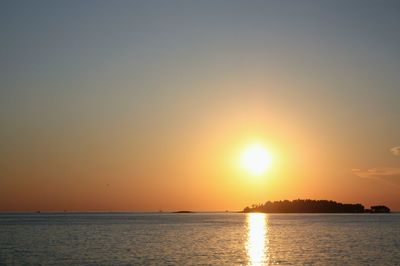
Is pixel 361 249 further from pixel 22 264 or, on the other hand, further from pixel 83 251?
pixel 22 264

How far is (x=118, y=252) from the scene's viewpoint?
86812mm

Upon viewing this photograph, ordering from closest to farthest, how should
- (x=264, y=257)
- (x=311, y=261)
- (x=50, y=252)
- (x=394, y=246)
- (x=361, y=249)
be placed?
(x=311, y=261), (x=264, y=257), (x=50, y=252), (x=361, y=249), (x=394, y=246)

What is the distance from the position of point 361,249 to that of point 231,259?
94.7 ft

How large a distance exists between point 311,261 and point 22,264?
134 feet

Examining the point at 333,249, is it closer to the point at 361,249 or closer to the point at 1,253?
the point at 361,249

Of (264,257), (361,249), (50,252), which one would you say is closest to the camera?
(264,257)

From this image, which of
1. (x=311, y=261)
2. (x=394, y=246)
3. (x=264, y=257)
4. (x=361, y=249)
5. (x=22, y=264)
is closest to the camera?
(x=22, y=264)

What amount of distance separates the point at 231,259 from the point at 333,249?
82.0ft

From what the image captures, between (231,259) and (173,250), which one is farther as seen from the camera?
(173,250)

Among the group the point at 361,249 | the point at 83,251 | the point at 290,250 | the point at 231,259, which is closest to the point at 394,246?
the point at 361,249

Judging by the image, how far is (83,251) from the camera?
8869cm

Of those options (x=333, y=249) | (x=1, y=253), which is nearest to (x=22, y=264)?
(x=1, y=253)

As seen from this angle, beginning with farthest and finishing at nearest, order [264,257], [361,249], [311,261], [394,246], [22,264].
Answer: [394,246]
[361,249]
[264,257]
[311,261]
[22,264]

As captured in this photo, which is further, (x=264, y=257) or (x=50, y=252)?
(x=50, y=252)
